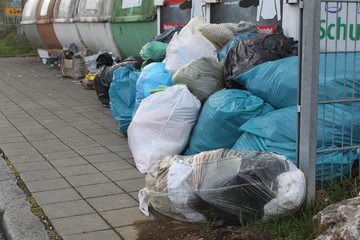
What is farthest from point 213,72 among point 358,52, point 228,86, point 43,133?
point 43,133

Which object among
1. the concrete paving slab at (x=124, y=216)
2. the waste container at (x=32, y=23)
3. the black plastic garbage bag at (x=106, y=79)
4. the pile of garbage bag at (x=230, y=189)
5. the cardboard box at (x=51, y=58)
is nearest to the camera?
the pile of garbage bag at (x=230, y=189)

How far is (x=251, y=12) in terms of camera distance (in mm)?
6375

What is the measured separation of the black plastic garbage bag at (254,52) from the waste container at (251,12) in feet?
2.75

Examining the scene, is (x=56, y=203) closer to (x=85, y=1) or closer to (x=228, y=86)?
(x=228, y=86)

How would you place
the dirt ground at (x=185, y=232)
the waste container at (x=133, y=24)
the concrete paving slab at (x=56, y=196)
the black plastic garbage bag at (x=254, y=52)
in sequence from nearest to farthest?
the dirt ground at (x=185, y=232), the concrete paving slab at (x=56, y=196), the black plastic garbage bag at (x=254, y=52), the waste container at (x=133, y=24)

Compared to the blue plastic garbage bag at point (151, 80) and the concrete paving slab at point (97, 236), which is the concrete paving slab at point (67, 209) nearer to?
the concrete paving slab at point (97, 236)

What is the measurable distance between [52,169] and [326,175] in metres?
2.64

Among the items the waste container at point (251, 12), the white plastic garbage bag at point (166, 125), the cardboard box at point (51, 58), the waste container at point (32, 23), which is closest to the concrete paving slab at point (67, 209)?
the white plastic garbage bag at point (166, 125)

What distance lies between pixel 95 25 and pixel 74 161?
6374 mm

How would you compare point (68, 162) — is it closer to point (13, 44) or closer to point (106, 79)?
Answer: point (106, 79)

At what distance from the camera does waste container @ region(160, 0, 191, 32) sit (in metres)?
8.09

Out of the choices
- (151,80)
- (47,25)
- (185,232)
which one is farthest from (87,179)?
(47,25)

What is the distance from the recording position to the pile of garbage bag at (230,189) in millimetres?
3660

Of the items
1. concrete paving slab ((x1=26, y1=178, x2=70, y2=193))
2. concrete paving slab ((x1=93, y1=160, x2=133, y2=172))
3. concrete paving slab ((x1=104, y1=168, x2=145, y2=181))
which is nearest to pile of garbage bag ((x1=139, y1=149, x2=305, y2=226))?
concrete paving slab ((x1=104, y1=168, x2=145, y2=181))
